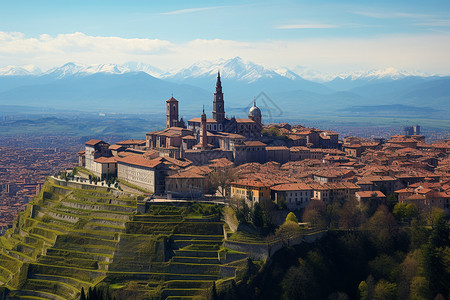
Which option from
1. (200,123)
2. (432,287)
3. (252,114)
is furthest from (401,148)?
(432,287)

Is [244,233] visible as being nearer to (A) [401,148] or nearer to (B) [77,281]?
(B) [77,281]

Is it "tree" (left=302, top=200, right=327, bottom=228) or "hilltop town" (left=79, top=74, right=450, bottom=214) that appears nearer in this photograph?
"tree" (left=302, top=200, right=327, bottom=228)

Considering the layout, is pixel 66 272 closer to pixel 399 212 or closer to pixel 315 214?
pixel 315 214

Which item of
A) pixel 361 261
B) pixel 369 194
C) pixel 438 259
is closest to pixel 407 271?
pixel 438 259

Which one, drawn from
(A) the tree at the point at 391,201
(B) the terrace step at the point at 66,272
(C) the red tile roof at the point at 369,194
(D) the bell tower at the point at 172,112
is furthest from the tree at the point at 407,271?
(D) the bell tower at the point at 172,112

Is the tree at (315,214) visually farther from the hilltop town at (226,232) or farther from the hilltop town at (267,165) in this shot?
the hilltop town at (267,165)

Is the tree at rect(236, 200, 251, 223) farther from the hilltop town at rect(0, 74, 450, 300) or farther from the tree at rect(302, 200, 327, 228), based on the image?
the tree at rect(302, 200, 327, 228)

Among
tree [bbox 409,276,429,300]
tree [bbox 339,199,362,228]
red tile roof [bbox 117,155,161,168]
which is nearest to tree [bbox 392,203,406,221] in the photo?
tree [bbox 339,199,362,228]
